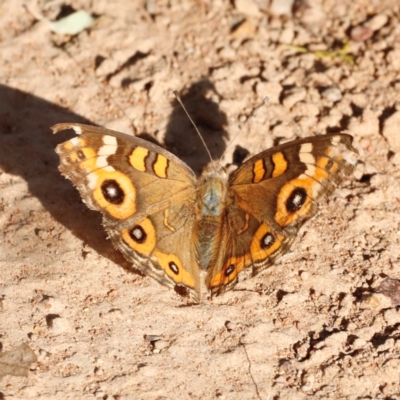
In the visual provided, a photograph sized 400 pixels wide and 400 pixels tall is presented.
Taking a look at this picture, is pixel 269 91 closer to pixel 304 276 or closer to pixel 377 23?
pixel 377 23

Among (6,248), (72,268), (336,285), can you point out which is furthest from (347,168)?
(6,248)

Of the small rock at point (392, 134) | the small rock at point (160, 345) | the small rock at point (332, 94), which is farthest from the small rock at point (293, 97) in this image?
the small rock at point (160, 345)

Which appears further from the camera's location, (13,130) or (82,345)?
(13,130)

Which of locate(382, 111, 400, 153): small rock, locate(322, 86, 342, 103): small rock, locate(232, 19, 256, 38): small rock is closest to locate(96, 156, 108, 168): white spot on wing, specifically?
locate(322, 86, 342, 103): small rock

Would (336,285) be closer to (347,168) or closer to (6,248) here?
(347,168)

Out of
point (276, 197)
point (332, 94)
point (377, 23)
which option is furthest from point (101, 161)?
point (377, 23)
